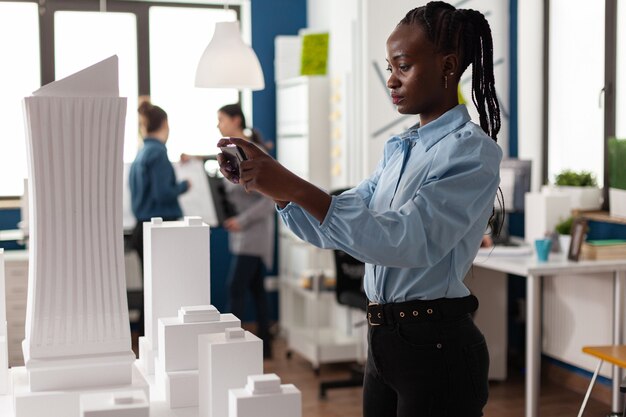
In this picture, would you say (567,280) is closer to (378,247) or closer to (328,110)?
(328,110)

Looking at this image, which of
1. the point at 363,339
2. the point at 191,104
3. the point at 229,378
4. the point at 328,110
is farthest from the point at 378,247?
the point at 191,104

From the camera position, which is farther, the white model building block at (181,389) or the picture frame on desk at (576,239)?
the picture frame on desk at (576,239)

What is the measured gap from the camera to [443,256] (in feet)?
4.94

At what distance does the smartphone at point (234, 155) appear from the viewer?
56.6 inches

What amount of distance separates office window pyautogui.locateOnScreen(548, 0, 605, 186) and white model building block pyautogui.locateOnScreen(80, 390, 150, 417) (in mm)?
3679

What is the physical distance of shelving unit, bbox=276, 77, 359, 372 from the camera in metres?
5.11

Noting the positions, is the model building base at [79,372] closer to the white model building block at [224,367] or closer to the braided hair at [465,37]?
the white model building block at [224,367]

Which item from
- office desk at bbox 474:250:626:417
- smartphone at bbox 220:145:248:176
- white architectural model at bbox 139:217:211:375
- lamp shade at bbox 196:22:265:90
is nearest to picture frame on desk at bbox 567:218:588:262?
office desk at bbox 474:250:626:417

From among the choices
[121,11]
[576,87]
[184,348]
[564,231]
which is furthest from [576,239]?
[121,11]

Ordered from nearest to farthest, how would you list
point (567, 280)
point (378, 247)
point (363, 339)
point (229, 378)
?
point (378, 247) < point (229, 378) < point (567, 280) < point (363, 339)

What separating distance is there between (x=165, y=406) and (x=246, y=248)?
3405 millimetres

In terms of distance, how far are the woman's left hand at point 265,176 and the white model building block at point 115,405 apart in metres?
0.37

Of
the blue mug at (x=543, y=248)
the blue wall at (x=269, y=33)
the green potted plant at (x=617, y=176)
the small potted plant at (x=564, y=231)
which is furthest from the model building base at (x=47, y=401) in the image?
the blue wall at (x=269, y=33)

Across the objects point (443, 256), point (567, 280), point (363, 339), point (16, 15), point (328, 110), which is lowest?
point (363, 339)
